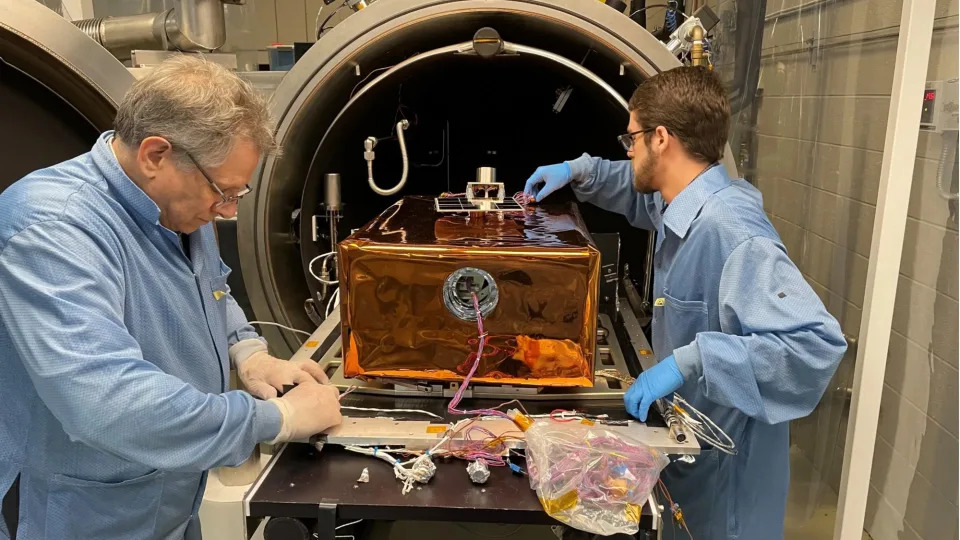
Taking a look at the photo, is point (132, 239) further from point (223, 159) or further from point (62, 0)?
point (62, 0)

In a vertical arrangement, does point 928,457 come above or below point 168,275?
below

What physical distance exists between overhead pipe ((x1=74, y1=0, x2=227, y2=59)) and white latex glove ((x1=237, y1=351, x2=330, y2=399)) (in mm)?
994

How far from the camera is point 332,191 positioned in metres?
1.78

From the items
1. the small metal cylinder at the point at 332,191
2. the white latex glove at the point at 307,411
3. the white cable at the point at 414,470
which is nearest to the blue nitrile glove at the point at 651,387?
the white cable at the point at 414,470

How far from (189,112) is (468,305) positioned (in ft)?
1.62

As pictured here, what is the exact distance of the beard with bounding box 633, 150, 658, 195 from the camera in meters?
1.36

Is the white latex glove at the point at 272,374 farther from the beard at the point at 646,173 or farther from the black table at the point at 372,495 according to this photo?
the beard at the point at 646,173

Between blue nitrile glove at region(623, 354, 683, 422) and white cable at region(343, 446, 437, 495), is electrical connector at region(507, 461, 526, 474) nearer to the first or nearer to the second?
white cable at region(343, 446, 437, 495)

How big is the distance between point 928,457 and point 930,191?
0.55 metres

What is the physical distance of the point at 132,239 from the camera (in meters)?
0.90

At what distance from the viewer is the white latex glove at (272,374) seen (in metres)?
1.14

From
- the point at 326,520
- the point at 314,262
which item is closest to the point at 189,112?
the point at 326,520

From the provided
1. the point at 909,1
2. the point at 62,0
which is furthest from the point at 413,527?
the point at 62,0

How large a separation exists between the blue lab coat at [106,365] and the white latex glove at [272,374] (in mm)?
68
